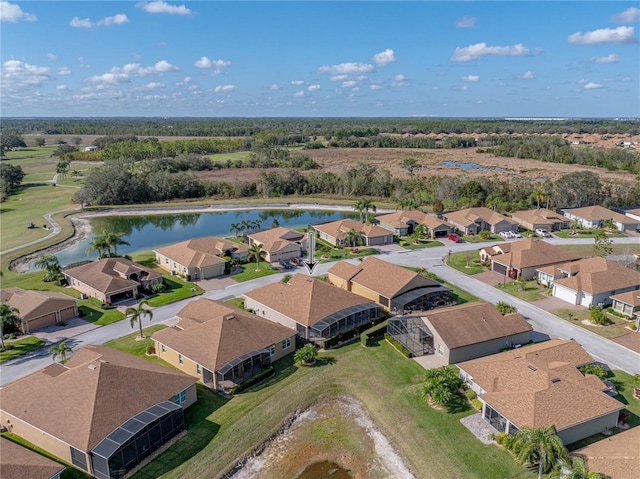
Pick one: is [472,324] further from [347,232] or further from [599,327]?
[347,232]

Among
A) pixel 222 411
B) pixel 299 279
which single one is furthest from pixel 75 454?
pixel 299 279

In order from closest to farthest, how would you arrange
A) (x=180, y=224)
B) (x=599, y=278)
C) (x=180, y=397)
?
(x=180, y=397)
(x=599, y=278)
(x=180, y=224)

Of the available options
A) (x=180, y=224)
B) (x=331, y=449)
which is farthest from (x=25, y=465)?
(x=180, y=224)

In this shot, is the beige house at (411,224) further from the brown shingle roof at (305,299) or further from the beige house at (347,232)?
the brown shingle roof at (305,299)

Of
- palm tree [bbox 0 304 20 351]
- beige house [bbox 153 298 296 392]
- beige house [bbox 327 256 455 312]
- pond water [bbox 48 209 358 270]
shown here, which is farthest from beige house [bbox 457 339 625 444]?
pond water [bbox 48 209 358 270]

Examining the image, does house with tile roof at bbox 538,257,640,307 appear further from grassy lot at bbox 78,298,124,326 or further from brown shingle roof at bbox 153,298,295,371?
grassy lot at bbox 78,298,124,326

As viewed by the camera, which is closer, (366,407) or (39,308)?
(366,407)
